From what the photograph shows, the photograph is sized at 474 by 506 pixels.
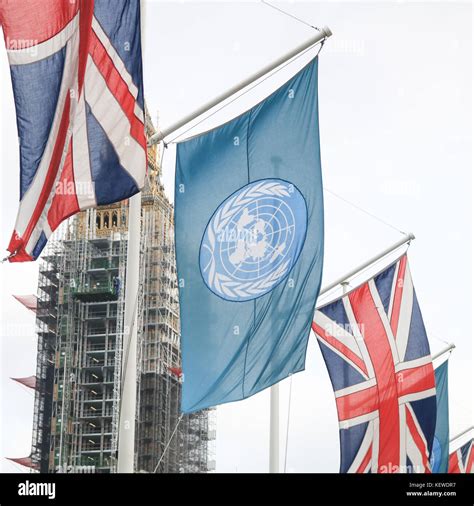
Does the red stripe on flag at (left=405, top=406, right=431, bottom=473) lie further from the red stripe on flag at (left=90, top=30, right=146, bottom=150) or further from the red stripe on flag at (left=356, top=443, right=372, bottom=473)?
the red stripe on flag at (left=90, top=30, right=146, bottom=150)

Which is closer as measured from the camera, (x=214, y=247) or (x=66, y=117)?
(x=66, y=117)

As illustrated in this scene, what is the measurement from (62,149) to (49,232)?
30.9 inches

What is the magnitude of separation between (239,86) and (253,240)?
7.21ft

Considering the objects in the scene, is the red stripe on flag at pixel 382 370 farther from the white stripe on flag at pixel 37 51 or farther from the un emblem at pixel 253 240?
the white stripe on flag at pixel 37 51

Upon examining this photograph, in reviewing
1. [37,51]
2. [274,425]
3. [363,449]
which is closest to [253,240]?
[37,51]

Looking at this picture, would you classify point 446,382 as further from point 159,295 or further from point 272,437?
point 159,295

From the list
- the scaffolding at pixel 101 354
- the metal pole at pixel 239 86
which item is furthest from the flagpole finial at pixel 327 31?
the scaffolding at pixel 101 354

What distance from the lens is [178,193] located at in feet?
40.5

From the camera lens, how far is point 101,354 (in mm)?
89750

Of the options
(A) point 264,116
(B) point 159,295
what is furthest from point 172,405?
(A) point 264,116

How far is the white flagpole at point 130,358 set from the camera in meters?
11.0

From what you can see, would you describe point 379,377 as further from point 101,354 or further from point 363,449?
point 101,354

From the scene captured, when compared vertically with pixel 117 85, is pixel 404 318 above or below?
below

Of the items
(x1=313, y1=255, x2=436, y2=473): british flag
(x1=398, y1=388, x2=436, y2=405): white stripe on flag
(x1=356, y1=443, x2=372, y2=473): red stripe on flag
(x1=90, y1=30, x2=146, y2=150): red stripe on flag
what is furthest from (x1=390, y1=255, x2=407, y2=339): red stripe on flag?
(x1=90, y1=30, x2=146, y2=150): red stripe on flag
